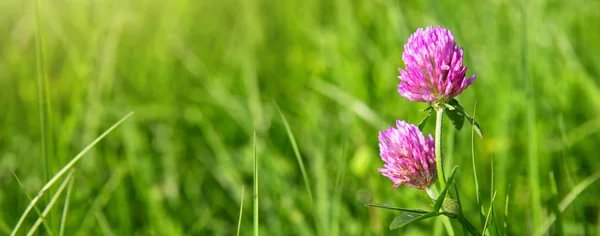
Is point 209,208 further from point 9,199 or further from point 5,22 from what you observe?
point 5,22

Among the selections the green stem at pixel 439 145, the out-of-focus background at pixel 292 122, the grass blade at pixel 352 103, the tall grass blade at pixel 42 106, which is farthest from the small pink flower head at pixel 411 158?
the grass blade at pixel 352 103

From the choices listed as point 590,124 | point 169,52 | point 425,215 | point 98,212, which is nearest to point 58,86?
point 169,52

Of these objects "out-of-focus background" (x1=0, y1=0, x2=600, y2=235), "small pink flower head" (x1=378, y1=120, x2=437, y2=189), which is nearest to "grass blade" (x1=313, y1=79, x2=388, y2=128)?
"out-of-focus background" (x1=0, y1=0, x2=600, y2=235)

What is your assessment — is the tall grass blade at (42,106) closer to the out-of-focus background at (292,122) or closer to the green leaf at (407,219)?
the out-of-focus background at (292,122)

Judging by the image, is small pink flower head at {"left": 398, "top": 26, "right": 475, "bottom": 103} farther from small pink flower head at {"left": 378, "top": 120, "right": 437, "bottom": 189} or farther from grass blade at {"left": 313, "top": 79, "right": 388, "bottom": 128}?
grass blade at {"left": 313, "top": 79, "right": 388, "bottom": 128}

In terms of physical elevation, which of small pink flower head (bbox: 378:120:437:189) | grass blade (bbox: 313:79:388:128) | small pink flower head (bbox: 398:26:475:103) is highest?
grass blade (bbox: 313:79:388:128)

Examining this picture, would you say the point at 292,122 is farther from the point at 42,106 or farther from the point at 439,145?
the point at 439,145
